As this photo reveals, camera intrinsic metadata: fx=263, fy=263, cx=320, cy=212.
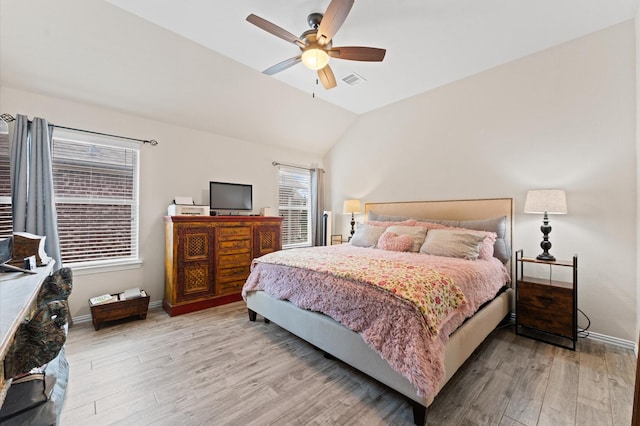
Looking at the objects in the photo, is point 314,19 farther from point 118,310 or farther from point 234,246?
point 118,310

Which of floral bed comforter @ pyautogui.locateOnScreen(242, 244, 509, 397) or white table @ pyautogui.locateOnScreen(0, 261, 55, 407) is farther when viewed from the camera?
floral bed comforter @ pyautogui.locateOnScreen(242, 244, 509, 397)

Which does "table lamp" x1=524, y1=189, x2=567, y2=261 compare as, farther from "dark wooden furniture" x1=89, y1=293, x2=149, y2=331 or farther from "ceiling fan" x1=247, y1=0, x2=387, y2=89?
"dark wooden furniture" x1=89, y1=293, x2=149, y2=331

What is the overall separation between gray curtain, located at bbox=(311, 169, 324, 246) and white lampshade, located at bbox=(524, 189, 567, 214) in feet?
10.4

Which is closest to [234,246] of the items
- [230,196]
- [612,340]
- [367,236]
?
[230,196]

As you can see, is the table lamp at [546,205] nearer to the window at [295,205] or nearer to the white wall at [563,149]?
the white wall at [563,149]

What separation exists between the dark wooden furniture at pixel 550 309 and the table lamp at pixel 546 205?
7.5 inches

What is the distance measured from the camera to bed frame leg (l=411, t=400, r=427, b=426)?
1.47 metres

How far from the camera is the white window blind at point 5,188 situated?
233cm

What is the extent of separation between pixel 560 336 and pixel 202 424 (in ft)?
10.0

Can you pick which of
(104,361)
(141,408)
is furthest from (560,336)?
(104,361)

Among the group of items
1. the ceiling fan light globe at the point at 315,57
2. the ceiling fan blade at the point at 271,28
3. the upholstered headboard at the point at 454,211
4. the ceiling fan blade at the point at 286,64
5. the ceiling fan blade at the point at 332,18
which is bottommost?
the upholstered headboard at the point at 454,211

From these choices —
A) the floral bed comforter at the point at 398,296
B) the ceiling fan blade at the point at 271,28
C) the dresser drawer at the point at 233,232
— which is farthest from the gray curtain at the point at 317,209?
the ceiling fan blade at the point at 271,28

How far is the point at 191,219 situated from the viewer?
10.4 feet

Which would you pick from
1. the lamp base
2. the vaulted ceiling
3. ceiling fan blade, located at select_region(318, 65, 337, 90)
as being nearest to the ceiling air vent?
the vaulted ceiling
